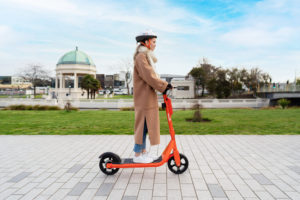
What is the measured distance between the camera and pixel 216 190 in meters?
2.98

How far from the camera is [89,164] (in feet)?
13.5

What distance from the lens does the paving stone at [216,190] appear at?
9.31 feet

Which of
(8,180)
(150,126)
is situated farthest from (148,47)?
(8,180)

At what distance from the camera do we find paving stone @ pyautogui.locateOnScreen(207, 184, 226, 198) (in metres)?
2.84

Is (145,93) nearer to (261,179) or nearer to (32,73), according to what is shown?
(261,179)

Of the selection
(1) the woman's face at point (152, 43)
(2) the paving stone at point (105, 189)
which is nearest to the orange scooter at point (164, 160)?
(2) the paving stone at point (105, 189)

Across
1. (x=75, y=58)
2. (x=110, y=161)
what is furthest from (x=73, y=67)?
(x=110, y=161)

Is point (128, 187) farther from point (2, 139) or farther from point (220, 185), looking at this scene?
point (2, 139)

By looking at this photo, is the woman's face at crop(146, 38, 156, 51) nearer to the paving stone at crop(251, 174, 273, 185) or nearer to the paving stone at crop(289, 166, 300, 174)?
the paving stone at crop(251, 174, 273, 185)

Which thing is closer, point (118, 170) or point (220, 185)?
point (220, 185)

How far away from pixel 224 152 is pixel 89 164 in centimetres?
291

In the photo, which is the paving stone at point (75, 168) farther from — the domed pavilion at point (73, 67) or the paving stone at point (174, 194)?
the domed pavilion at point (73, 67)

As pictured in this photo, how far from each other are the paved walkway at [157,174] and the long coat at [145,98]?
0.74 m

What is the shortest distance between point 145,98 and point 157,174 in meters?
1.31
